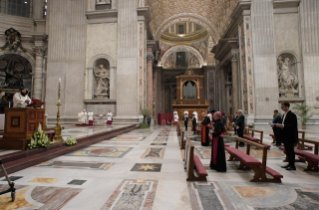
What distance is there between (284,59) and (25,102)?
47.6ft

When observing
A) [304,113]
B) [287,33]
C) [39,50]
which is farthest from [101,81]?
[304,113]

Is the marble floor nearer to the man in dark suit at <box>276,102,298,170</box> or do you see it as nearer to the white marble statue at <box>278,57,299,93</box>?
the man in dark suit at <box>276,102,298,170</box>

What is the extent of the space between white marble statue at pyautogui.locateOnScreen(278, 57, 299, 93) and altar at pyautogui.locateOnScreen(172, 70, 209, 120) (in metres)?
10.5

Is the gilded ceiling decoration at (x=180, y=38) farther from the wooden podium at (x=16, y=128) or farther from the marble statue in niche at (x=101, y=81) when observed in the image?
the wooden podium at (x=16, y=128)

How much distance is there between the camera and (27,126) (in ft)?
13.8

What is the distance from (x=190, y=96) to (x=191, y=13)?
961cm

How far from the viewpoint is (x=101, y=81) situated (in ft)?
48.1

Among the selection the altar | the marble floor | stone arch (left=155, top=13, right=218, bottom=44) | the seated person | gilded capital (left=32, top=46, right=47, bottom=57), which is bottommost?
the marble floor

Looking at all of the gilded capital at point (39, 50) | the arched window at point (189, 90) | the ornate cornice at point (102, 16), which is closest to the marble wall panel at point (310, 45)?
the ornate cornice at point (102, 16)

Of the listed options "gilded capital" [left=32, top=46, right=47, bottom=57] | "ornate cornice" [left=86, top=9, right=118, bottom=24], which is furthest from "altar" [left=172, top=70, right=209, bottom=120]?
"gilded capital" [left=32, top=46, right=47, bottom=57]

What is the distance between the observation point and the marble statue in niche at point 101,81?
14.5 m

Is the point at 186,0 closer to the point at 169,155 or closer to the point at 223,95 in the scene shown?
the point at 223,95

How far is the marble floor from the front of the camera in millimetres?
2213

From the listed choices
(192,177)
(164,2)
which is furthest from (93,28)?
(192,177)
